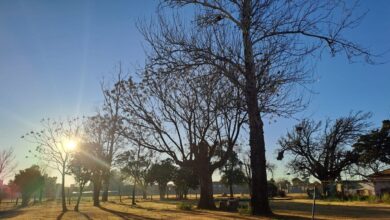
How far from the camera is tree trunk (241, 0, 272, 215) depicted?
1653cm

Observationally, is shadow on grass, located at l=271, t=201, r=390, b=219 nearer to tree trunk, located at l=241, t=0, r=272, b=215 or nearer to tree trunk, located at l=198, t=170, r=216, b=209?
tree trunk, located at l=241, t=0, r=272, b=215

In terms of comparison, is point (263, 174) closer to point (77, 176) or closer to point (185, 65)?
point (185, 65)

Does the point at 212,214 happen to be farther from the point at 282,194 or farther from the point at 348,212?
the point at 282,194

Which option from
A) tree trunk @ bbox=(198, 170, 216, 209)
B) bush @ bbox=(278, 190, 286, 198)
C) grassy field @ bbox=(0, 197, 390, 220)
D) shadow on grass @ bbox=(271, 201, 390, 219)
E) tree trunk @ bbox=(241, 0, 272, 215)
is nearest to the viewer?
tree trunk @ bbox=(241, 0, 272, 215)

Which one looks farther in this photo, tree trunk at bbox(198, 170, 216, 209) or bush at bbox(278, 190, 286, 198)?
bush at bbox(278, 190, 286, 198)

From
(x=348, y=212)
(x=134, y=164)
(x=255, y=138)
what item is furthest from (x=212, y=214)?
(x=134, y=164)

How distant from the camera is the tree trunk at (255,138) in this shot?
1653 centimetres

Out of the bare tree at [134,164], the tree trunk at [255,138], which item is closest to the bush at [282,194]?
the bare tree at [134,164]

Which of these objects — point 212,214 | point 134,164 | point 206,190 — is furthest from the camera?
point 134,164

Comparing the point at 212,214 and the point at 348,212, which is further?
the point at 348,212

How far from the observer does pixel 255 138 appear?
58.0 feet

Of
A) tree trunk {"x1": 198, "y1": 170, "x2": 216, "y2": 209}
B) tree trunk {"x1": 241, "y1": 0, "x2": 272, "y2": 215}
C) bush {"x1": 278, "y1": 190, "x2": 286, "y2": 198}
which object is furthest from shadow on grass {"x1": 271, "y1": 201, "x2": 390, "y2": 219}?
bush {"x1": 278, "y1": 190, "x2": 286, "y2": 198}

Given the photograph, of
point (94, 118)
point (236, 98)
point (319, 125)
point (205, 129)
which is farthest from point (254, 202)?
point (319, 125)

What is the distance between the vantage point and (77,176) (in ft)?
115
